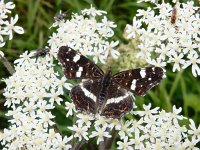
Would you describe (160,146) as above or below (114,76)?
below

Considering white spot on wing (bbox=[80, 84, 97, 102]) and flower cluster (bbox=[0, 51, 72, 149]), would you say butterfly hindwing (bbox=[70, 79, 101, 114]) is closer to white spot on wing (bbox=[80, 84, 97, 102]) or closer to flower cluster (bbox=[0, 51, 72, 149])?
white spot on wing (bbox=[80, 84, 97, 102])

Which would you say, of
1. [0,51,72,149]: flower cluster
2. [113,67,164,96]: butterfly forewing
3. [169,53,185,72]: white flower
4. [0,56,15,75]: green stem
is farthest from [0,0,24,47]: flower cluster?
[169,53,185,72]: white flower

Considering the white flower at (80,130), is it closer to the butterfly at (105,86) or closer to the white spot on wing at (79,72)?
the butterfly at (105,86)

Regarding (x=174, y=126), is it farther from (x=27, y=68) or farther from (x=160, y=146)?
(x=27, y=68)

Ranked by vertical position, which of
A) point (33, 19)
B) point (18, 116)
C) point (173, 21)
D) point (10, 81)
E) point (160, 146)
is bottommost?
point (160, 146)

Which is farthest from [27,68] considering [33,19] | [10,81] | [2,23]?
[33,19]

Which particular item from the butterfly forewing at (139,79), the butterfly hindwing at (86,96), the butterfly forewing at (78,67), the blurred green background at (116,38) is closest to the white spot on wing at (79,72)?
the butterfly forewing at (78,67)

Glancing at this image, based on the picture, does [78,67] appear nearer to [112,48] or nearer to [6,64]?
[112,48]

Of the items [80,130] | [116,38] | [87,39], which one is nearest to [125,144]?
[80,130]
